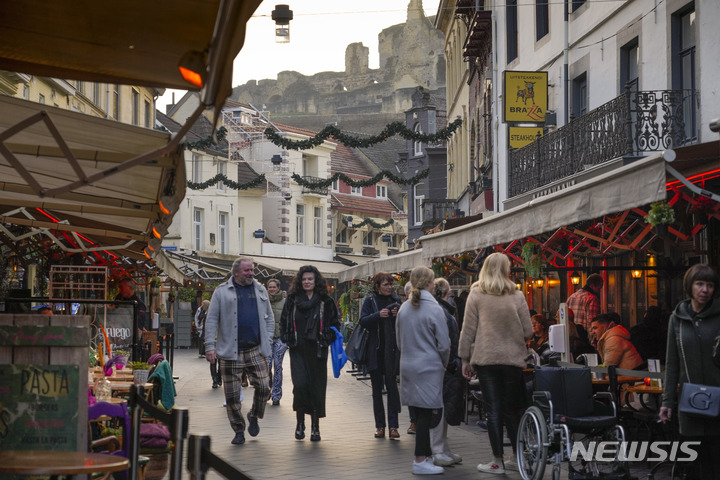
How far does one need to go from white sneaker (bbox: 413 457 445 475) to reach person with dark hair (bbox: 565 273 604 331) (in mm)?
4858

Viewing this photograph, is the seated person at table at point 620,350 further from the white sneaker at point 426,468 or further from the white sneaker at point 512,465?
the white sneaker at point 426,468

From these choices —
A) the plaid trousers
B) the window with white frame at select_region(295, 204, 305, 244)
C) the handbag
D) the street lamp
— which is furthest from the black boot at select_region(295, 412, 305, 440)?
the window with white frame at select_region(295, 204, 305, 244)

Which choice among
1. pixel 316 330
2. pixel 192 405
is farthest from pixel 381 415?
pixel 192 405

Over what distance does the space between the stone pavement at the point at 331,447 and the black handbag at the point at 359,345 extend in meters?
0.90

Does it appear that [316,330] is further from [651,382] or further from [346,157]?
[346,157]

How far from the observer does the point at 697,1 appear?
50.1ft

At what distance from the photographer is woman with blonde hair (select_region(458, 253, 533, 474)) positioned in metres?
9.62

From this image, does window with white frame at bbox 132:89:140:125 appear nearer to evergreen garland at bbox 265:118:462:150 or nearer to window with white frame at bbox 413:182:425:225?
evergreen garland at bbox 265:118:462:150

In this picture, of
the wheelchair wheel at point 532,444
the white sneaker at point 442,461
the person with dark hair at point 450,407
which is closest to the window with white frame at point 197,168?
the person with dark hair at point 450,407

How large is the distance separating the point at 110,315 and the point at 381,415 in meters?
6.71

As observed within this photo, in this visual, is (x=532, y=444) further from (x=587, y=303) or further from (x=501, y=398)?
(x=587, y=303)

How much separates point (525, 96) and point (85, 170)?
1669 centimetres

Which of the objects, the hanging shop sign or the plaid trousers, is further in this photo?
the hanging shop sign

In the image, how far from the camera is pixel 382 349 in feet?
42.3
